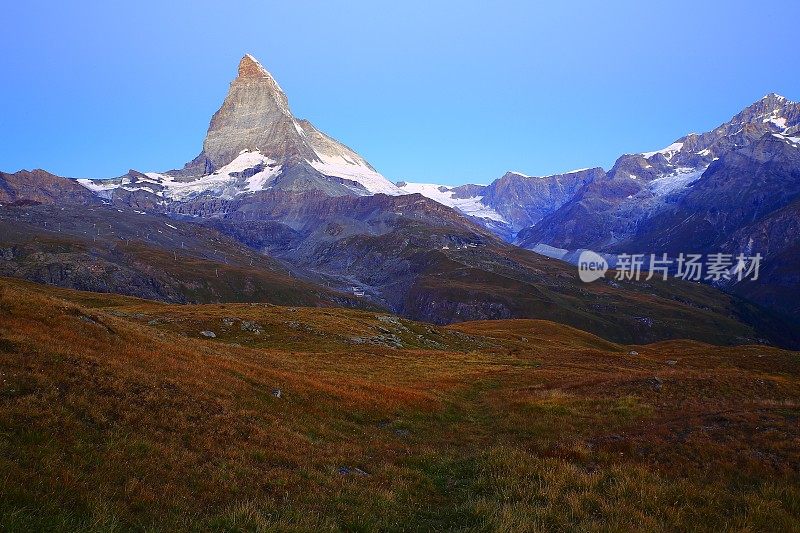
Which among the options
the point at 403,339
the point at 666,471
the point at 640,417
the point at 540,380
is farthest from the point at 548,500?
the point at 403,339

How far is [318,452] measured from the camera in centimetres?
1650

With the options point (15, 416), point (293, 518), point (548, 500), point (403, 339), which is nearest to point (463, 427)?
point (548, 500)

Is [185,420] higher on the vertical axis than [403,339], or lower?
higher

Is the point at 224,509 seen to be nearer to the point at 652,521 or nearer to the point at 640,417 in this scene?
the point at 652,521

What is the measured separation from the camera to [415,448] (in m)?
20.0

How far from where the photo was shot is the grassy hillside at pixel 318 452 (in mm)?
10289

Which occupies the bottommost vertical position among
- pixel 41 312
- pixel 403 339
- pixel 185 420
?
pixel 403 339

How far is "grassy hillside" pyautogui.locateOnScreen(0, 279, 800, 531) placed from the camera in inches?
405

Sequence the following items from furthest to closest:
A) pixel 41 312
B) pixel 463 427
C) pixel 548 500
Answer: pixel 463 427, pixel 41 312, pixel 548 500

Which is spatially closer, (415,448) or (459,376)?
(415,448)

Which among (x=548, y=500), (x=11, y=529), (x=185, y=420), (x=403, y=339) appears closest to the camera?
(x=11, y=529)

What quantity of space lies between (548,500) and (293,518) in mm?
6342

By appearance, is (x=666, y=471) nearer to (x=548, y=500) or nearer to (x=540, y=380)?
(x=548, y=500)

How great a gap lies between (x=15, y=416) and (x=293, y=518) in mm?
7982
